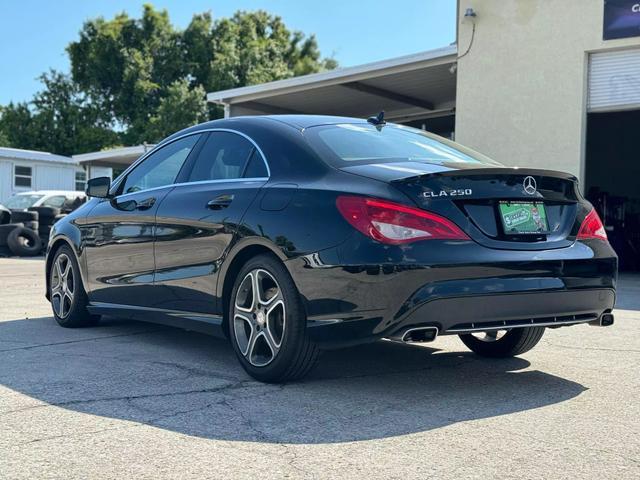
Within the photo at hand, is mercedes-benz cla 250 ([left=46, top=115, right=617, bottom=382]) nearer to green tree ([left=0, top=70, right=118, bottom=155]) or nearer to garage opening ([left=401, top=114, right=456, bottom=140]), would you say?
garage opening ([left=401, top=114, right=456, bottom=140])

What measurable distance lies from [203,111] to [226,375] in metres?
38.9

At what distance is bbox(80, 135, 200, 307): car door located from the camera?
551cm

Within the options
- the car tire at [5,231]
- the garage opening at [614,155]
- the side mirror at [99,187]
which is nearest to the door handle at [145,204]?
the side mirror at [99,187]

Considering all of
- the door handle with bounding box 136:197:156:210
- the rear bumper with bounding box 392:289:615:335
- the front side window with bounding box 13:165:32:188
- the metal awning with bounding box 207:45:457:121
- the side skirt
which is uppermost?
the metal awning with bounding box 207:45:457:121

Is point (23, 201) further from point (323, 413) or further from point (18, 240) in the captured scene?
point (323, 413)

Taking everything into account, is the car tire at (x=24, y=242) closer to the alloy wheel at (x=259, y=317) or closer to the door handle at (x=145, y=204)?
the door handle at (x=145, y=204)

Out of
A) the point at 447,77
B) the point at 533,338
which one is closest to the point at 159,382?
the point at 533,338

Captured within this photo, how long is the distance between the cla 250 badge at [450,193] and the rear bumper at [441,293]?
0.29m

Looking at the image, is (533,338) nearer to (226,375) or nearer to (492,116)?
(226,375)

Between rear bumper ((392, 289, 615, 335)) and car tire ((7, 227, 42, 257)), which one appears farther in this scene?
car tire ((7, 227, 42, 257))

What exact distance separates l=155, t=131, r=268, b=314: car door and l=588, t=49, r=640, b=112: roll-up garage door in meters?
10.1

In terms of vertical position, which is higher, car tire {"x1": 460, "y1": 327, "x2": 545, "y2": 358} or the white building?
the white building

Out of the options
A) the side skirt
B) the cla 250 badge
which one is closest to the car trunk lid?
the cla 250 badge

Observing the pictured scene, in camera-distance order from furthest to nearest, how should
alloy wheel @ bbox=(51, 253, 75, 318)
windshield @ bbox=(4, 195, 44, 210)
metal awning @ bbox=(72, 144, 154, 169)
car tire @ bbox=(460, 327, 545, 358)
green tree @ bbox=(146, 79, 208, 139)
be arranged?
1. green tree @ bbox=(146, 79, 208, 139)
2. metal awning @ bbox=(72, 144, 154, 169)
3. windshield @ bbox=(4, 195, 44, 210)
4. alloy wheel @ bbox=(51, 253, 75, 318)
5. car tire @ bbox=(460, 327, 545, 358)
